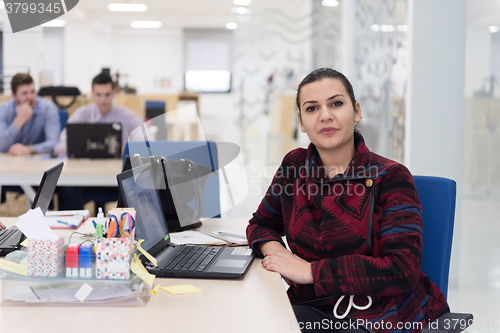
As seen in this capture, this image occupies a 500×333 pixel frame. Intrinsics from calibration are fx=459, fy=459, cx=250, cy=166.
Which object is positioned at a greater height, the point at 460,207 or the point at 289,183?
the point at 289,183

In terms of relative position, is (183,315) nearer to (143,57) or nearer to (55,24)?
(55,24)

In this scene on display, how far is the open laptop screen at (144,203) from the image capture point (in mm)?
1161

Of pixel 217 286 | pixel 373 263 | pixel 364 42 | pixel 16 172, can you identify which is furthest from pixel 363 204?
pixel 364 42

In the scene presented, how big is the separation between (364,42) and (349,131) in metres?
2.90

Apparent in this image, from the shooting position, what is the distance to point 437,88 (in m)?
2.66

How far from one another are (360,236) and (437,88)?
1775 millimetres

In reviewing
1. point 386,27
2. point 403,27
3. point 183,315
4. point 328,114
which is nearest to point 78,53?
point 386,27

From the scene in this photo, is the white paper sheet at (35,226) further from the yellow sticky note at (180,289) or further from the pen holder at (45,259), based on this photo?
the yellow sticky note at (180,289)

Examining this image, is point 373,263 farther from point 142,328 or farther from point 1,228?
point 1,228

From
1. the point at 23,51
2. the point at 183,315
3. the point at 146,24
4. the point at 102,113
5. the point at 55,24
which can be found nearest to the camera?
the point at 183,315

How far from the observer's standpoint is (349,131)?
1311 mm

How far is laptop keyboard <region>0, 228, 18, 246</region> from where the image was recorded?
1358 mm

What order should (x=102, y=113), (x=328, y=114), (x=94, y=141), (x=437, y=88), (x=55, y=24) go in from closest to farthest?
1. (x=328, y=114)
2. (x=437, y=88)
3. (x=94, y=141)
4. (x=102, y=113)
5. (x=55, y=24)

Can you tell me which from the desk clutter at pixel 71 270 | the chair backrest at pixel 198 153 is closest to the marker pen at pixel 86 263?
the desk clutter at pixel 71 270
